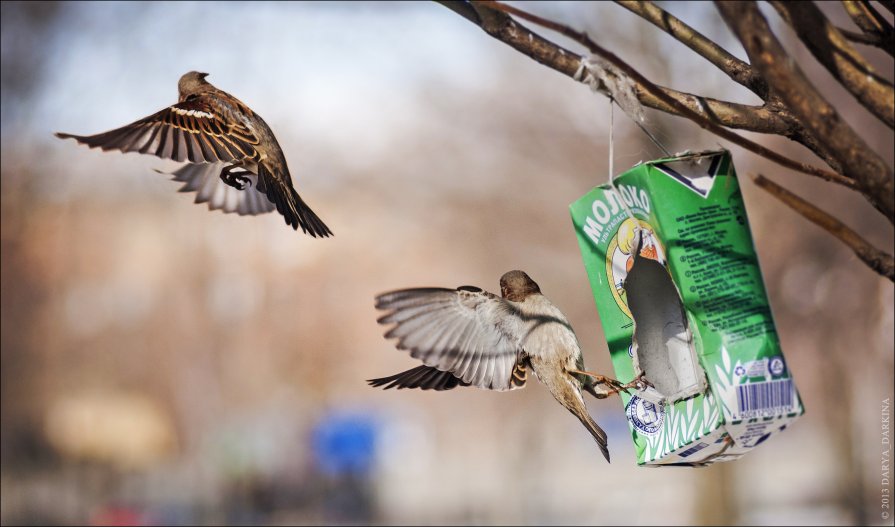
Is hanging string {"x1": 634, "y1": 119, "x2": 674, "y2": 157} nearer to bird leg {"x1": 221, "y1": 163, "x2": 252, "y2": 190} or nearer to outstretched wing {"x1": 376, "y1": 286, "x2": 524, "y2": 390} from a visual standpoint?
outstretched wing {"x1": 376, "y1": 286, "x2": 524, "y2": 390}

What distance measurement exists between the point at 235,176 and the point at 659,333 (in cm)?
98

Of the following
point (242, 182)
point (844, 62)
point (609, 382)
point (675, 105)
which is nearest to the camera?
point (844, 62)

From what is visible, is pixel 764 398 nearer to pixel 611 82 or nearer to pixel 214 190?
pixel 611 82

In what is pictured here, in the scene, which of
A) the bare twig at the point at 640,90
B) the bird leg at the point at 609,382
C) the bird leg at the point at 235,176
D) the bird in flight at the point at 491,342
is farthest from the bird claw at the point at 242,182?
the bird leg at the point at 609,382

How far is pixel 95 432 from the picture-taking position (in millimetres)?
10211

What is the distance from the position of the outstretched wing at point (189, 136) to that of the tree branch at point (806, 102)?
3.66 ft

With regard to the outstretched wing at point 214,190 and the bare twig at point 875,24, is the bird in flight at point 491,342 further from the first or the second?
the bare twig at point 875,24

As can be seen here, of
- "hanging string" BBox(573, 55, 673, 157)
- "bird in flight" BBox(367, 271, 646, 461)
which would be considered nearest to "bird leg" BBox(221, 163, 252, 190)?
"bird in flight" BBox(367, 271, 646, 461)

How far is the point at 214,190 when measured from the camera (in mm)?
2305

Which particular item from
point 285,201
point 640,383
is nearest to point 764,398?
point 640,383

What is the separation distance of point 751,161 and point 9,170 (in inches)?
273

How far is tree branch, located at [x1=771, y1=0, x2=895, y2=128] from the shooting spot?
124 centimetres

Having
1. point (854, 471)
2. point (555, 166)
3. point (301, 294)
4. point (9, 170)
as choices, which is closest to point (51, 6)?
point (9, 170)

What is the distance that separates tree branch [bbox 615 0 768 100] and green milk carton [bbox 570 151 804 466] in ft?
0.63
